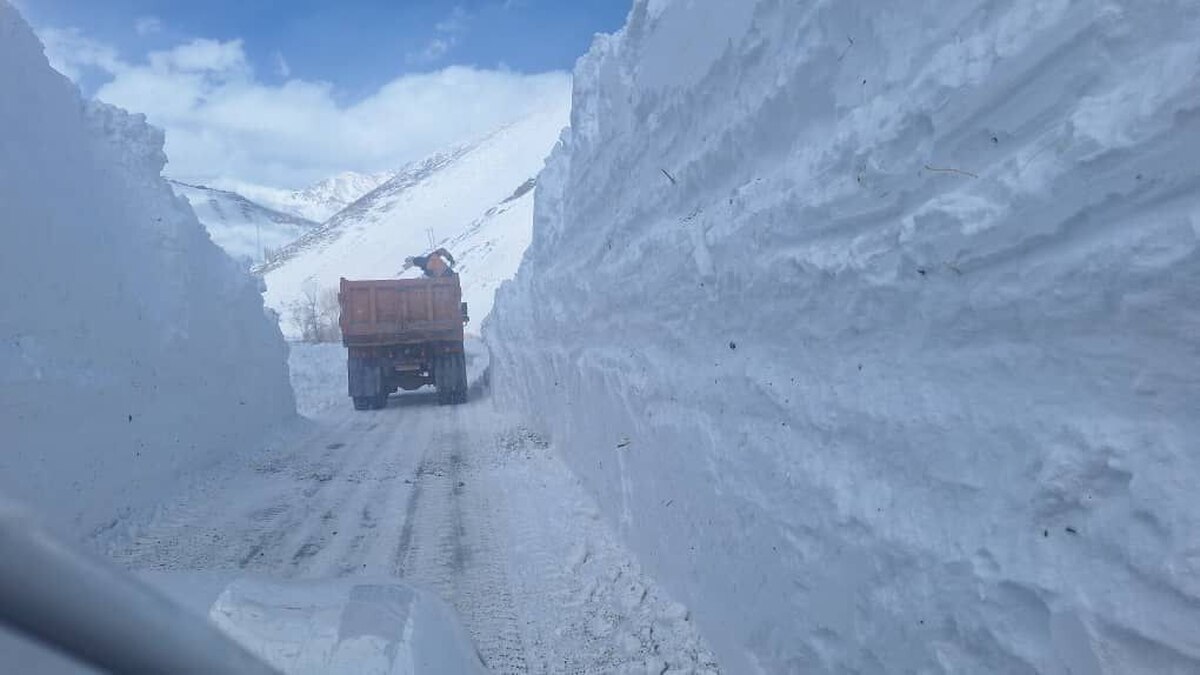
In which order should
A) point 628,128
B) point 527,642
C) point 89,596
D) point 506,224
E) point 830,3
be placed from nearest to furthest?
1. point 89,596
2. point 830,3
3. point 527,642
4. point 628,128
5. point 506,224

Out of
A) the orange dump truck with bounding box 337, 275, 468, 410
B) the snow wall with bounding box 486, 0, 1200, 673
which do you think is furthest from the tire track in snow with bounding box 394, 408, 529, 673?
the orange dump truck with bounding box 337, 275, 468, 410

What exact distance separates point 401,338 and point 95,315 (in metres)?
10.6

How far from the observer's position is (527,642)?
4289 millimetres

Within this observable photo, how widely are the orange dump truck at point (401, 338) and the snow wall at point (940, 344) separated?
42.4 feet

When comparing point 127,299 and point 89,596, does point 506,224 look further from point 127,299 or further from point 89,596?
point 89,596

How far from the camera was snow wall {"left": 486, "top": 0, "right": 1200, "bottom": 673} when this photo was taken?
5.98 ft

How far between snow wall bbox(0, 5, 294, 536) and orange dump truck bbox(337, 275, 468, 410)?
20.7ft

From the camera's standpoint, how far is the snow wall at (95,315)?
18.3ft

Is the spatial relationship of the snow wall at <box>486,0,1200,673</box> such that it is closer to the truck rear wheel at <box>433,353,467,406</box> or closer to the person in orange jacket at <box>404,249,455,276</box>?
the truck rear wheel at <box>433,353,467,406</box>

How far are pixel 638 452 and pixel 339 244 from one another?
363ft

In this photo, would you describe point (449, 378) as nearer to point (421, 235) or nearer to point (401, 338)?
point (401, 338)

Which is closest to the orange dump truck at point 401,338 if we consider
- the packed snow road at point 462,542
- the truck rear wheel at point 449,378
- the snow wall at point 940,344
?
the truck rear wheel at point 449,378

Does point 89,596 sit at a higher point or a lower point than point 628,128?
lower

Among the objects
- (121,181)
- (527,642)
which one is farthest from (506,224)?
(527,642)
